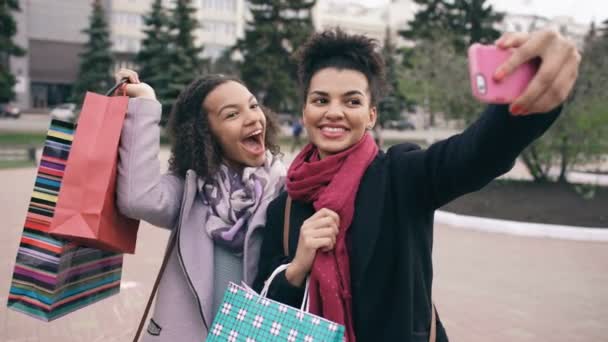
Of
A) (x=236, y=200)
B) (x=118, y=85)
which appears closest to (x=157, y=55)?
(x=118, y=85)

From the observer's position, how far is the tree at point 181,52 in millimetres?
27000

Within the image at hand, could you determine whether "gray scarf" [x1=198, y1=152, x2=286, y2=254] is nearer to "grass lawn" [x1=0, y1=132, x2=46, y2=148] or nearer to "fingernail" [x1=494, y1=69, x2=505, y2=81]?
"fingernail" [x1=494, y1=69, x2=505, y2=81]

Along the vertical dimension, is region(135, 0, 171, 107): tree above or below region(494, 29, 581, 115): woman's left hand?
above

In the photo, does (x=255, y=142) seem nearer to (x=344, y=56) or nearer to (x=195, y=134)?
(x=195, y=134)

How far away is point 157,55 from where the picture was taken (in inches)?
1110

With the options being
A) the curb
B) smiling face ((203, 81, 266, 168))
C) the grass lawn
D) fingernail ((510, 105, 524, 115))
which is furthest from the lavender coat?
the grass lawn

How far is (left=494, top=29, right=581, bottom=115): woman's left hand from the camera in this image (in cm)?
111

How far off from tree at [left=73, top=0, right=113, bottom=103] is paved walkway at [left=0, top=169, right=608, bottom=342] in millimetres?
25859

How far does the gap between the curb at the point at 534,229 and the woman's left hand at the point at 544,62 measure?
8.12 metres

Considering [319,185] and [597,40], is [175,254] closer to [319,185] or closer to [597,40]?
[319,185]

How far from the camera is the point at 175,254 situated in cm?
215

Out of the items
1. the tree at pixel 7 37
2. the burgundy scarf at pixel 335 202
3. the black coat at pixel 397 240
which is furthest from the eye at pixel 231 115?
the tree at pixel 7 37

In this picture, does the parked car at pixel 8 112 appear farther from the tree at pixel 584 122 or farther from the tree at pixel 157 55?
the tree at pixel 584 122

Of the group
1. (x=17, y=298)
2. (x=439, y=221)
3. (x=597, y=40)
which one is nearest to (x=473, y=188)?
(x=17, y=298)
